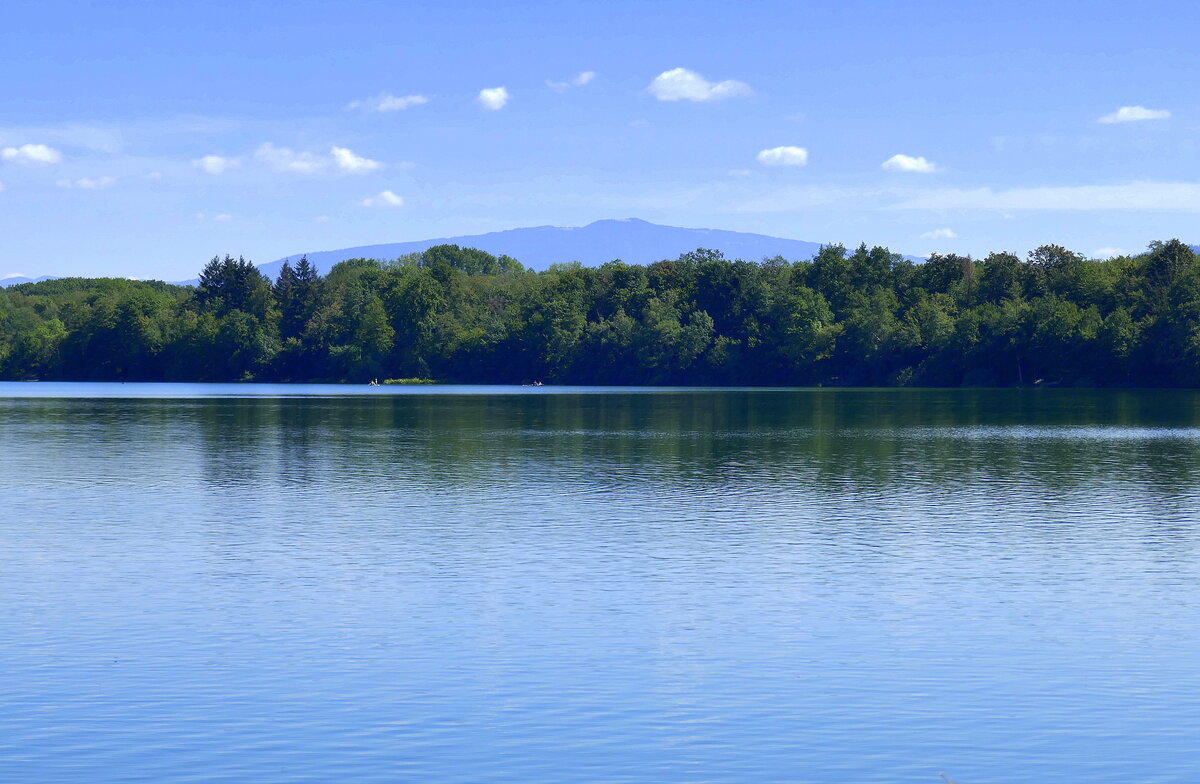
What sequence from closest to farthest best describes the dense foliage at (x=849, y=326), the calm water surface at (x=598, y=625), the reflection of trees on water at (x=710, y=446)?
1. the calm water surface at (x=598, y=625)
2. the reflection of trees on water at (x=710, y=446)
3. the dense foliage at (x=849, y=326)

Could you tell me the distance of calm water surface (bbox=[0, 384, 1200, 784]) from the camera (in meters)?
13.7

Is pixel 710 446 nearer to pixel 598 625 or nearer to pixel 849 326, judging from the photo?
pixel 598 625

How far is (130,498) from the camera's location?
35.7 meters

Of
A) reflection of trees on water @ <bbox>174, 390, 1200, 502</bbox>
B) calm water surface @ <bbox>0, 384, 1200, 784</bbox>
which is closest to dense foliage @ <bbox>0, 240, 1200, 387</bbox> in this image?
reflection of trees on water @ <bbox>174, 390, 1200, 502</bbox>

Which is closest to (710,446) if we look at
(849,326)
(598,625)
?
(598,625)

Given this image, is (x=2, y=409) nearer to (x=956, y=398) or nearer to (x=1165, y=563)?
(x=956, y=398)

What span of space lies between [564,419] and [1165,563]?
56.6m

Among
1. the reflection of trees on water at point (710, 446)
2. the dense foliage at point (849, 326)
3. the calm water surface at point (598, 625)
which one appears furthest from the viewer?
the dense foliage at point (849, 326)

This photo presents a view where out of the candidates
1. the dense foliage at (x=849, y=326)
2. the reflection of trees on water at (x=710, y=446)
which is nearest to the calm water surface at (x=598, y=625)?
the reflection of trees on water at (x=710, y=446)

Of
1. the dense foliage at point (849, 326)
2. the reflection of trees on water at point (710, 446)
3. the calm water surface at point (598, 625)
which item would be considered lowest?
the calm water surface at point (598, 625)

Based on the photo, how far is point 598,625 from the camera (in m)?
19.4

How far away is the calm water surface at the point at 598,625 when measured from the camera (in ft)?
44.9

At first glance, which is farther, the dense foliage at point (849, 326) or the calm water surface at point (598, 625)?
the dense foliage at point (849, 326)

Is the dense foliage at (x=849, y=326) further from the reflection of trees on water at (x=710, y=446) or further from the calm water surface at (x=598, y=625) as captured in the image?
the calm water surface at (x=598, y=625)
